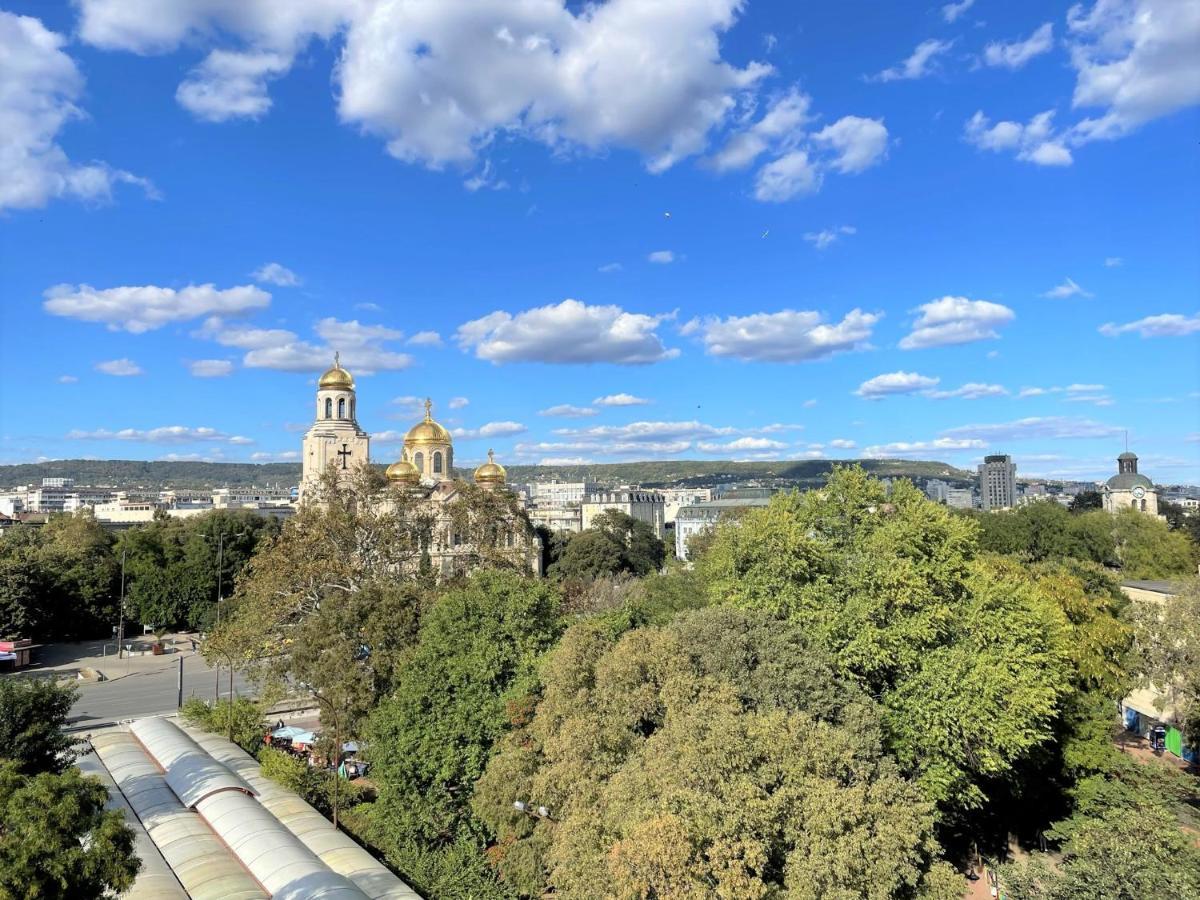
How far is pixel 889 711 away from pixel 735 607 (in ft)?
13.3

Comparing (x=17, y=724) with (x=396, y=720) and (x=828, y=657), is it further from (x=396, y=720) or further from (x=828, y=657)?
(x=828, y=657)

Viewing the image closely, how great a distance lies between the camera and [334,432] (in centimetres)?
5262

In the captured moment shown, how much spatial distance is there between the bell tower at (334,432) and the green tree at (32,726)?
3725cm

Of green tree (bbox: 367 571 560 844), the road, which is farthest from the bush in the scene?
green tree (bbox: 367 571 560 844)

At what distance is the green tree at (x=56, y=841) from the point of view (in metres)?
9.02

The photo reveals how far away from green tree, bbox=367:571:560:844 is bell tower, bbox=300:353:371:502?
3441cm

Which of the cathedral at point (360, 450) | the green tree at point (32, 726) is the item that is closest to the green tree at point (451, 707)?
the green tree at point (32, 726)

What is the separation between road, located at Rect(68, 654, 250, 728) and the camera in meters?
31.3

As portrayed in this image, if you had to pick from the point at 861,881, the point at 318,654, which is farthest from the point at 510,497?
the point at 861,881

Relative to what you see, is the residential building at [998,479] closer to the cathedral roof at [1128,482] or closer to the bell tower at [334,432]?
the cathedral roof at [1128,482]

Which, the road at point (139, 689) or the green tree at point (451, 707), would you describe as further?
the road at point (139, 689)

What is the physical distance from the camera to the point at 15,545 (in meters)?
49.6

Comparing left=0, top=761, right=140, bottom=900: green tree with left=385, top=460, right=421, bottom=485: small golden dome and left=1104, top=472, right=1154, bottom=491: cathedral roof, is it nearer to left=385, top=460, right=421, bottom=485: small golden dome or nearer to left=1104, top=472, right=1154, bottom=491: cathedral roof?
left=385, top=460, right=421, bottom=485: small golden dome

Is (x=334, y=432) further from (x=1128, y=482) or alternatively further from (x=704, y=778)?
(x=1128, y=482)
